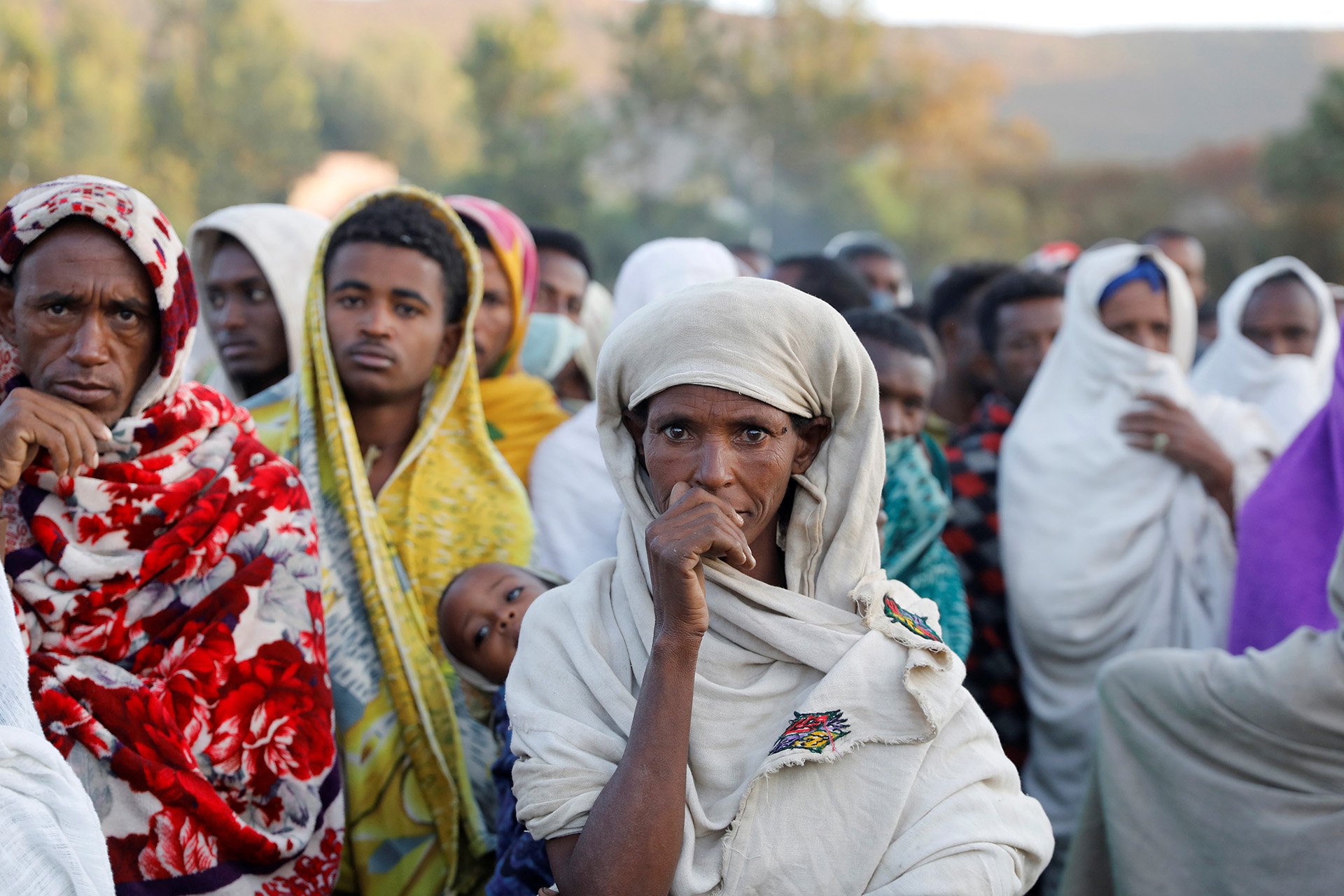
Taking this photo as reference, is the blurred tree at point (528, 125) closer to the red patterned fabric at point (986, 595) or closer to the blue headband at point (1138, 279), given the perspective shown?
the blue headband at point (1138, 279)

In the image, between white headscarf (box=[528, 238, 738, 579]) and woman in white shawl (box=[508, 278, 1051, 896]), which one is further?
white headscarf (box=[528, 238, 738, 579])

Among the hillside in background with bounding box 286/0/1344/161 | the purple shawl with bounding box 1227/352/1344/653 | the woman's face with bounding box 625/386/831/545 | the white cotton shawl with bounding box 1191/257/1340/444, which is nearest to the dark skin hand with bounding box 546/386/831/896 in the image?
the woman's face with bounding box 625/386/831/545

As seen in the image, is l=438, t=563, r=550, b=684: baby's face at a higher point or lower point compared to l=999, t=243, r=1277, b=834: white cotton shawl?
higher

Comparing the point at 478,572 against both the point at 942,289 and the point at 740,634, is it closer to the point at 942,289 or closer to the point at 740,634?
the point at 740,634

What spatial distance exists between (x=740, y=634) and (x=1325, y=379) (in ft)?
15.8

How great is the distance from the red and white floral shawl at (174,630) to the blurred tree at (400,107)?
44.2m

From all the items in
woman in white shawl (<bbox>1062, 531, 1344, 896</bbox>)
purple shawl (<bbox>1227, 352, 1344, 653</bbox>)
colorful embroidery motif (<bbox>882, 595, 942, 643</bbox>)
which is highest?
colorful embroidery motif (<bbox>882, 595, 942, 643</bbox>)

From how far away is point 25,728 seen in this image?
78.7 inches

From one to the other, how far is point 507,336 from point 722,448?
7.27ft

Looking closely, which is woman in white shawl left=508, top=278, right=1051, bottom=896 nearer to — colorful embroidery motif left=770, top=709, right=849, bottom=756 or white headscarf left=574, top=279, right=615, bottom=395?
colorful embroidery motif left=770, top=709, right=849, bottom=756

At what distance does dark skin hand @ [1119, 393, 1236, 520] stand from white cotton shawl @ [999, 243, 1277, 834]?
40mm

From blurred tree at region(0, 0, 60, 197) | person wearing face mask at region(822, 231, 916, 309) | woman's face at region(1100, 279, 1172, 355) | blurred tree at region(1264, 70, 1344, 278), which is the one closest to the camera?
woman's face at region(1100, 279, 1172, 355)

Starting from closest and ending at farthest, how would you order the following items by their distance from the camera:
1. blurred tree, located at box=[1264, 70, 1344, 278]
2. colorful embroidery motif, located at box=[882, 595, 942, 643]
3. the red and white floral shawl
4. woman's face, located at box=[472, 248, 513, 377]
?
colorful embroidery motif, located at box=[882, 595, 942, 643] → the red and white floral shawl → woman's face, located at box=[472, 248, 513, 377] → blurred tree, located at box=[1264, 70, 1344, 278]

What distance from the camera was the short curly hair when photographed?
339cm
